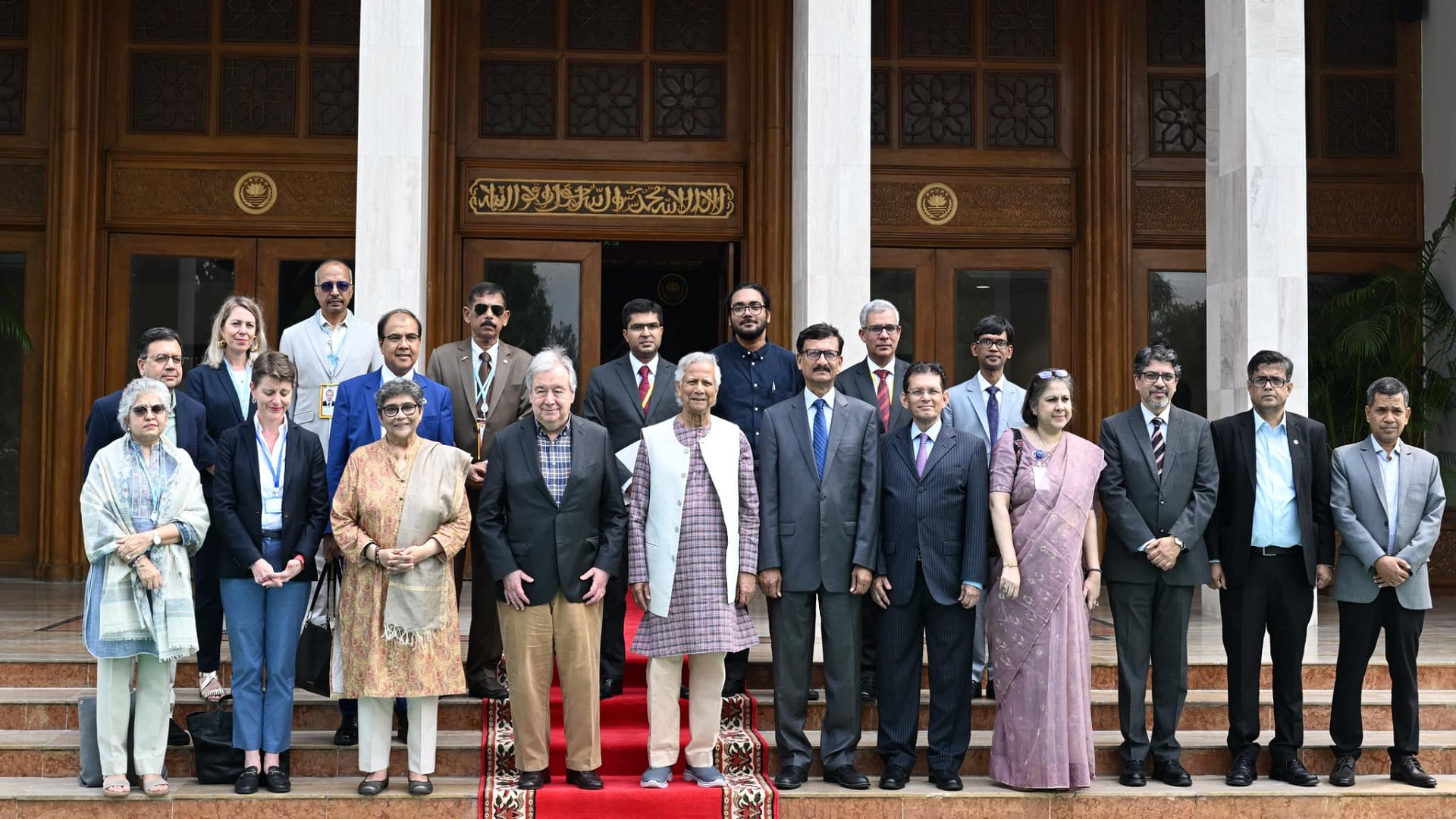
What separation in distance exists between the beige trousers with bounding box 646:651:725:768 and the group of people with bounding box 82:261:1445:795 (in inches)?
0.5

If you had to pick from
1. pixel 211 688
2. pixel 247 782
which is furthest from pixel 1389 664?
pixel 211 688

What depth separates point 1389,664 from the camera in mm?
6508

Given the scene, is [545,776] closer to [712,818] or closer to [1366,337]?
[712,818]

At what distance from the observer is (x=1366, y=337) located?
10.5 metres

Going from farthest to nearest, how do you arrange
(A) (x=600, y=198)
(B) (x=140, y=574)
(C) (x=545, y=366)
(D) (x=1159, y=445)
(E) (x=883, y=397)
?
1. (A) (x=600, y=198)
2. (E) (x=883, y=397)
3. (D) (x=1159, y=445)
4. (C) (x=545, y=366)
5. (B) (x=140, y=574)

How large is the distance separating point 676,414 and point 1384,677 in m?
4.15

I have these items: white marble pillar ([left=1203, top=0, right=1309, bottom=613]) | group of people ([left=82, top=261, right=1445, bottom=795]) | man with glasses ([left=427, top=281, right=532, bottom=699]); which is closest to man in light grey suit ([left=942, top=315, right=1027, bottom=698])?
group of people ([left=82, top=261, right=1445, bottom=795])

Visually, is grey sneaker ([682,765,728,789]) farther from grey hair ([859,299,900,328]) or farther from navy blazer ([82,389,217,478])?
navy blazer ([82,389,217,478])

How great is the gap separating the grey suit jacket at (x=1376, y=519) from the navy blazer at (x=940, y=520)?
1.71 meters

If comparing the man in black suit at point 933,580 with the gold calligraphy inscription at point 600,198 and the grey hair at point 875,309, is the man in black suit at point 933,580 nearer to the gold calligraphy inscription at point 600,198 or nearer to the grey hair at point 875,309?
the grey hair at point 875,309

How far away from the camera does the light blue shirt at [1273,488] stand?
6.49 metres

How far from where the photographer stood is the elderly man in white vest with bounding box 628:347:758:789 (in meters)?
6.06

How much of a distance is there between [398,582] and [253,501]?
28.4 inches

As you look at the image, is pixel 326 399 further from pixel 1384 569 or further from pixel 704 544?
pixel 1384 569
